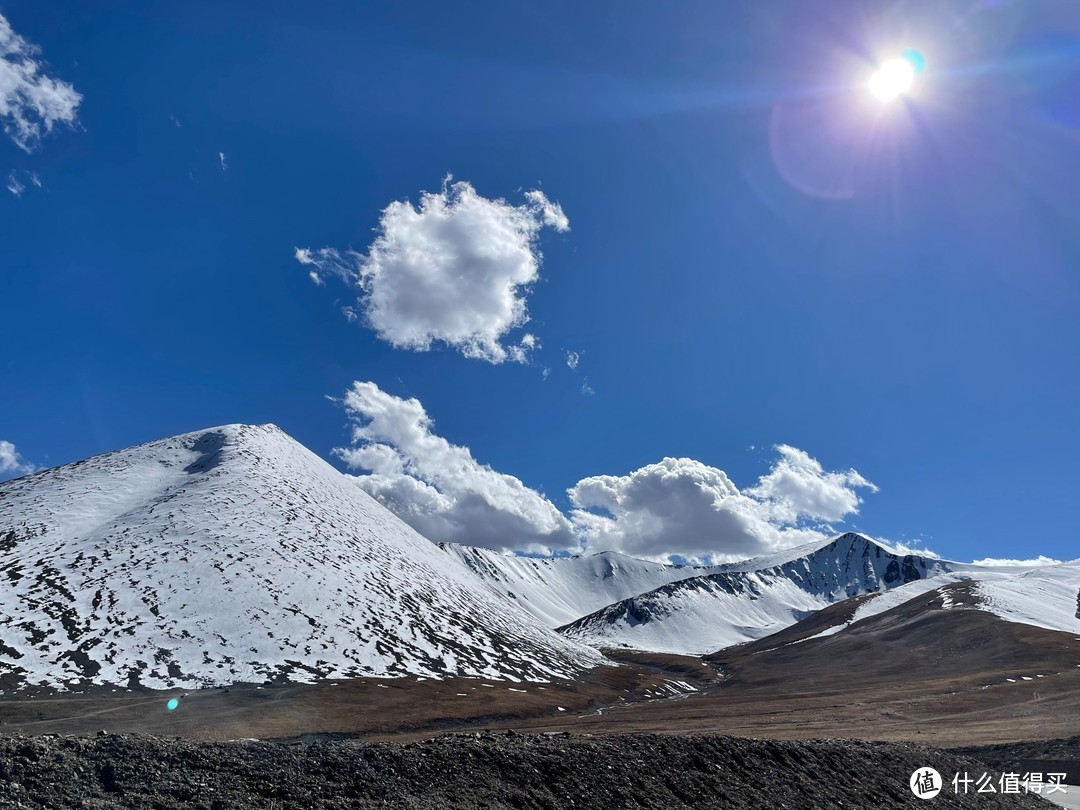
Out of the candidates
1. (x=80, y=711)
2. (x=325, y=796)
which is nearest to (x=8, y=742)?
(x=325, y=796)

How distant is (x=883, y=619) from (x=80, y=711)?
7479 inches

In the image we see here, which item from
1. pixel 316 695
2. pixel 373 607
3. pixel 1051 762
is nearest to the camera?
pixel 1051 762

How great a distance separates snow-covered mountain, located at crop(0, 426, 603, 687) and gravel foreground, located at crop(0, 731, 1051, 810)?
4307 cm

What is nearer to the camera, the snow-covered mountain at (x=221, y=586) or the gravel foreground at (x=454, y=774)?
the gravel foreground at (x=454, y=774)

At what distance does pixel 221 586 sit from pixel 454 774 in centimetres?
6187

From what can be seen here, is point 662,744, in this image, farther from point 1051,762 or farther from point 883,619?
point 883,619

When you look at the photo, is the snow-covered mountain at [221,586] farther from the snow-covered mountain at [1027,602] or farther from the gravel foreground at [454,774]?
the snow-covered mountain at [1027,602]

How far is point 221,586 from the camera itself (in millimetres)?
67812

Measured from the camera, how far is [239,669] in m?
54.5

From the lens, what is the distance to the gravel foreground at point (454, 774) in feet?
44.9

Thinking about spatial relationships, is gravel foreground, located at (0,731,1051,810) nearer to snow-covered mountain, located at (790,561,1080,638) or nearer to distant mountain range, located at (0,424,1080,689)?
distant mountain range, located at (0,424,1080,689)

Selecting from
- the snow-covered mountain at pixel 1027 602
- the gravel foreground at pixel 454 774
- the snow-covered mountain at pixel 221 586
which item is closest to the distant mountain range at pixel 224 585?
the snow-covered mountain at pixel 221 586

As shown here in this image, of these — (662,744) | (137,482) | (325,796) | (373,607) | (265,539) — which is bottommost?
(325,796)

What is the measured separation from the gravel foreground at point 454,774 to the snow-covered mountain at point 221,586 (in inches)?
1696
